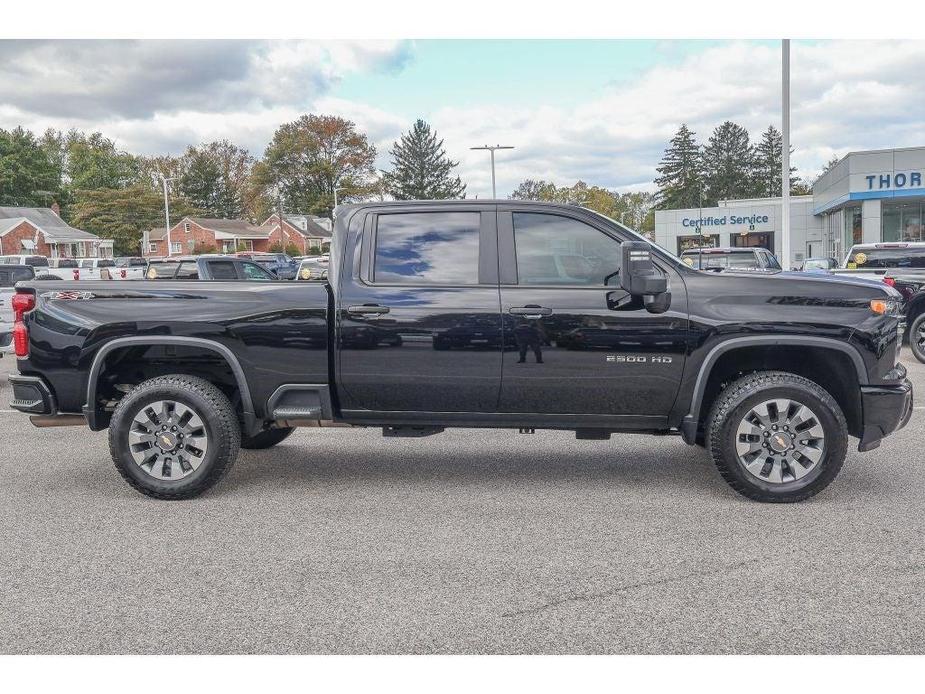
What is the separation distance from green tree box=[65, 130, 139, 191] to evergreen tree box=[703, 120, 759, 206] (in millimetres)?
72824

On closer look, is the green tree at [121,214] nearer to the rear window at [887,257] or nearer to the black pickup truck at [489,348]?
the rear window at [887,257]

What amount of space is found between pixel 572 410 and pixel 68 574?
3130 millimetres

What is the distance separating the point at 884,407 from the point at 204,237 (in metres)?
94.6

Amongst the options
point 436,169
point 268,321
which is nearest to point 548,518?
point 268,321

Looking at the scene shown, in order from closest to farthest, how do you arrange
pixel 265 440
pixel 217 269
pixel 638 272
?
pixel 638 272 < pixel 265 440 < pixel 217 269

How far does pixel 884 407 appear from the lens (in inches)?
219

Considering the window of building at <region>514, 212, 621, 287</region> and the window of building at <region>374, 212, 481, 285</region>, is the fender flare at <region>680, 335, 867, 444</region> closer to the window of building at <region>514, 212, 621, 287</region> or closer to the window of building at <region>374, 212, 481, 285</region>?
the window of building at <region>514, 212, 621, 287</region>

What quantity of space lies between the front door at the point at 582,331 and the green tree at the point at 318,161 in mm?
94510

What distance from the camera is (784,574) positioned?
433 centimetres

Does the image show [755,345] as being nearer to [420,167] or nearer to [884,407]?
[884,407]

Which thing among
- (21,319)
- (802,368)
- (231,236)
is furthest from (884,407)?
(231,236)

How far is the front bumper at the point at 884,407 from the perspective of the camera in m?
5.54

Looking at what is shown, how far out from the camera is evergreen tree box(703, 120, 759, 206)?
113 m

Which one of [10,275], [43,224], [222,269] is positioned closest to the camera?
[10,275]
